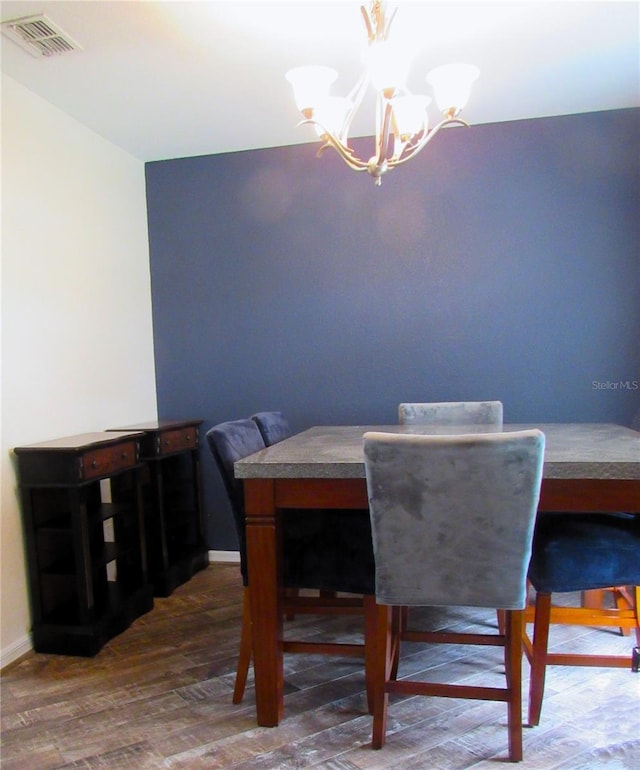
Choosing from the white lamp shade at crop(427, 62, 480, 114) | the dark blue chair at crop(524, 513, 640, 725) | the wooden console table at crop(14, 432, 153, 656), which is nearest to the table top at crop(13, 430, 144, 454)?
the wooden console table at crop(14, 432, 153, 656)

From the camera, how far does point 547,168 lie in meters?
3.14

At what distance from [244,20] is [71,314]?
1585 mm

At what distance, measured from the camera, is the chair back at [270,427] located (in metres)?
2.48

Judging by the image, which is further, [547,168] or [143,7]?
[547,168]

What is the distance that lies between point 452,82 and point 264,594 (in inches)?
69.9

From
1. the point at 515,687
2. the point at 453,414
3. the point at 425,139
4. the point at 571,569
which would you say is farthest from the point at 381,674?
the point at 425,139

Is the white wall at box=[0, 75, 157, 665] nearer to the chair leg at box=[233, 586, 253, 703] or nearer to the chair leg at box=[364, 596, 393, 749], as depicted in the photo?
the chair leg at box=[233, 586, 253, 703]

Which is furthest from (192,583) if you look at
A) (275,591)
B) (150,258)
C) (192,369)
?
(150,258)

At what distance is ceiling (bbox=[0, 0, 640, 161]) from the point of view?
2.10 metres

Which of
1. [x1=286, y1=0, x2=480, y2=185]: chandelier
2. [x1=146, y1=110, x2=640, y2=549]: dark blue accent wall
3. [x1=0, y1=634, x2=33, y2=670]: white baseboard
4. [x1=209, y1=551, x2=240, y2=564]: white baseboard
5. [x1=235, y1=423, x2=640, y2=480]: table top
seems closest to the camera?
[x1=235, y1=423, x2=640, y2=480]: table top

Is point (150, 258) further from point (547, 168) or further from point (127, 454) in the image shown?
point (547, 168)

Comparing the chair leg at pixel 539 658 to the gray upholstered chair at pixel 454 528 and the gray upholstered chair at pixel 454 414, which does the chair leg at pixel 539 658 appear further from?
the gray upholstered chair at pixel 454 414

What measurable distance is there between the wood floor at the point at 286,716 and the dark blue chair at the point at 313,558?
0.68ft

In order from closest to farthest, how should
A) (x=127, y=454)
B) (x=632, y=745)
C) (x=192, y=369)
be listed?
(x=632, y=745) < (x=127, y=454) < (x=192, y=369)
